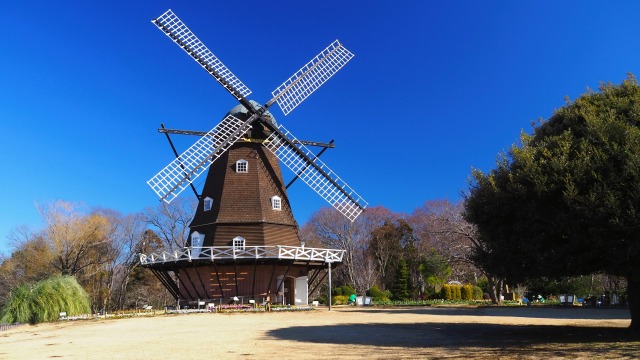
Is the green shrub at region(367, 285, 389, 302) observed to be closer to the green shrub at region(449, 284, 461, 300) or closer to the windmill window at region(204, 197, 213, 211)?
the green shrub at region(449, 284, 461, 300)

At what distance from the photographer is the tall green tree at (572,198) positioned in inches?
431

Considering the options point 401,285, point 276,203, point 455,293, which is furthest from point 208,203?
point 455,293

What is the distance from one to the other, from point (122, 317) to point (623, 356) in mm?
22437

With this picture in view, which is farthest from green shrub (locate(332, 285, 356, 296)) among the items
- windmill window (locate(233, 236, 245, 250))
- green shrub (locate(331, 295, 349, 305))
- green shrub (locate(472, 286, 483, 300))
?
windmill window (locate(233, 236, 245, 250))

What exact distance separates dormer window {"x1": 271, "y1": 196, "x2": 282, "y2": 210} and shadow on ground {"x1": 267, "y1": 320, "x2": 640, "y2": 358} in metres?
14.5

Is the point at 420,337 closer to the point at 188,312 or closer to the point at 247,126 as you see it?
the point at 188,312

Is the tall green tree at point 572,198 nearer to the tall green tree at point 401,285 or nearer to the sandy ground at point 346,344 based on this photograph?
the sandy ground at point 346,344

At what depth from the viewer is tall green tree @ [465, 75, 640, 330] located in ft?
35.9

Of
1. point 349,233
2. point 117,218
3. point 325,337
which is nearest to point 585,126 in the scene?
point 325,337

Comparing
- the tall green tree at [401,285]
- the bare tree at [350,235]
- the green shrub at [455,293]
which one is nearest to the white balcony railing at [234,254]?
the green shrub at [455,293]

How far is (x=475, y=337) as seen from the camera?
1322 cm

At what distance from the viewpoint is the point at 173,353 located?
1073cm

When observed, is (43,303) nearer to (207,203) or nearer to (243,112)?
(207,203)

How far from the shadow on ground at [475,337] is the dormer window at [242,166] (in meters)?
15.6
